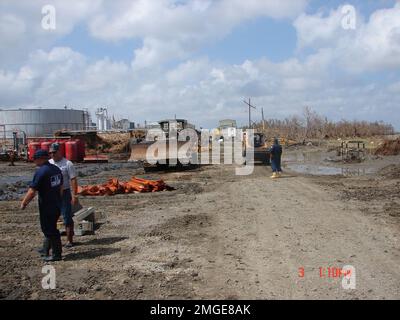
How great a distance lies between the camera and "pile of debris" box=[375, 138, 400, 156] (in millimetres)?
34513

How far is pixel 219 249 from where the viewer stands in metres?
7.99

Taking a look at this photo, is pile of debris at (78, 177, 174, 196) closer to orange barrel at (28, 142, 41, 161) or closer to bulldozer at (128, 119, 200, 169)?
bulldozer at (128, 119, 200, 169)

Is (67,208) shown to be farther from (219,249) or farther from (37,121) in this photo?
(37,121)

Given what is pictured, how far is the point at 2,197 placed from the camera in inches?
646

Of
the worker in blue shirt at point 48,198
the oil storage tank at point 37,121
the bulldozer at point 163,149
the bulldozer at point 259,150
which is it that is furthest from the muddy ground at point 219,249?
the oil storage tank at point 37,121

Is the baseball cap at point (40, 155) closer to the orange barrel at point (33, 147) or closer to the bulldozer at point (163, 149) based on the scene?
the bulldozer at point (163, 149)

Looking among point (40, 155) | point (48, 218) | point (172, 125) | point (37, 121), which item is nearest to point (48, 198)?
point (48, 218)

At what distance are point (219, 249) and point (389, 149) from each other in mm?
30145

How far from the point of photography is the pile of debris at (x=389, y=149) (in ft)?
113

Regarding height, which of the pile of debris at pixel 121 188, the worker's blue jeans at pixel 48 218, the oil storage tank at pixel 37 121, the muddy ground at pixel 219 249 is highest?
the oil storage tank at pixel 37 121

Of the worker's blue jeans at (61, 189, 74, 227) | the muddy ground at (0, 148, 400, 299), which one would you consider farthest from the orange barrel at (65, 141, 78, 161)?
the worker's blue jeans at (61, 189, 74, 227)

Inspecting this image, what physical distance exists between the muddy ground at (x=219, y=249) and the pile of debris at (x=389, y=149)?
21.6 m
